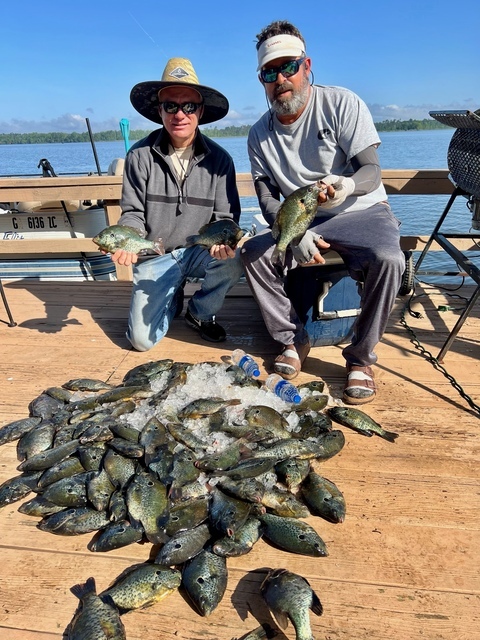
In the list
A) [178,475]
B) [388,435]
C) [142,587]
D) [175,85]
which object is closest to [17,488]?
[178,475]

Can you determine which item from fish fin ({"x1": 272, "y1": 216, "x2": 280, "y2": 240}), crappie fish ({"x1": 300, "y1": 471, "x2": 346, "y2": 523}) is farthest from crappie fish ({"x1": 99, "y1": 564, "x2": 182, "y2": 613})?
fish fin ({"x1": 272, "y1": 216, "x2": 280, "y2": 240})

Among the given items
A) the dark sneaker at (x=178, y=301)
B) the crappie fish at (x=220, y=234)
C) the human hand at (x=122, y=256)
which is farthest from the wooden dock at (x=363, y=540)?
the crappie fish at (x=220, y=234)

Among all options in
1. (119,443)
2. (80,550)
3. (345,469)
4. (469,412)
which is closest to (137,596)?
(80,550)

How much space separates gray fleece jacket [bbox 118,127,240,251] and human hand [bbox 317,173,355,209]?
1.19m

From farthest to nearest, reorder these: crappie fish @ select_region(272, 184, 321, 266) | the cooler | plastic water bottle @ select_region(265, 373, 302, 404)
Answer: the cooler
plastic water bottle @ select_region(265, 373, 302, 404)
crappie fish @ select_region(272, 184, 321, 266)

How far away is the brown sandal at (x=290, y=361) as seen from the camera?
3293 mm

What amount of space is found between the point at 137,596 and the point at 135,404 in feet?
4.25

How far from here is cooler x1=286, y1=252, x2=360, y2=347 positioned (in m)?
3.46

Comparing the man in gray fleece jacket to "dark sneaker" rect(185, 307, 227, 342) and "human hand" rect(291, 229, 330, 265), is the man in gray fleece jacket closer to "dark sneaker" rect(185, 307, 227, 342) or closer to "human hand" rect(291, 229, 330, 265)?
"dark sneaker" rect(185, 307, 227, 342)

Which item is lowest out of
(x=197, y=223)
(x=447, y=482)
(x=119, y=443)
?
(x=447, y=482)

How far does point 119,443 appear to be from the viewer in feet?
7.91

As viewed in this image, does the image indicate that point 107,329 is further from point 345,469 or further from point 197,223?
point 345,469

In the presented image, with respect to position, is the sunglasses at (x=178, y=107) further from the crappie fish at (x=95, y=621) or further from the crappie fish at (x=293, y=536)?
the crappie fish at (x=95, y=621)

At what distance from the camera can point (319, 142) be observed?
3314 millimetres
